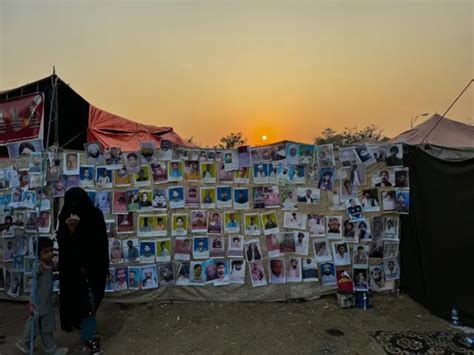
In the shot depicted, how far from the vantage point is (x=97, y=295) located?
367 centimetres

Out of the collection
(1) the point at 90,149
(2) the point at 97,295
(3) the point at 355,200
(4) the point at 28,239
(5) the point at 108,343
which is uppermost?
(1) the point at 90,149

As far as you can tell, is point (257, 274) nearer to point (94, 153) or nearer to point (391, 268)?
point (391, 268)

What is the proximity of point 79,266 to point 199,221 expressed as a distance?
161cm

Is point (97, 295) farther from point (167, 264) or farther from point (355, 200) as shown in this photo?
point (355, 200)

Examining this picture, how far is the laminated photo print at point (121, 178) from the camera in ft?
15.8

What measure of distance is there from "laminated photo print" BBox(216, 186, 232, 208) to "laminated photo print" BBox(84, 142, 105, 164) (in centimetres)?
158

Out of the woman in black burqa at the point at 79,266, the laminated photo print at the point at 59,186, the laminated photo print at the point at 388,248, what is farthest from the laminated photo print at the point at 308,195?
the laminated photo print at the point at 59,186

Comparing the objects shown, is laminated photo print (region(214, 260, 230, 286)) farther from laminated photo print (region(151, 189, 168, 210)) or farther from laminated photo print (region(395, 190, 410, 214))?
laminated photo print (region(395, 190, 410, 214))

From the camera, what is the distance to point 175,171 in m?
4.82

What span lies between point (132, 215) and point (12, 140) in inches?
72.9

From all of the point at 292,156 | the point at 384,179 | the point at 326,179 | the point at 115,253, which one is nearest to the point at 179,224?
the point at 115,253

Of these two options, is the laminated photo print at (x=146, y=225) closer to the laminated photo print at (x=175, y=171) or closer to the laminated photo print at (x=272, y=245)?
the laminated photo print at (x=175, y=171)

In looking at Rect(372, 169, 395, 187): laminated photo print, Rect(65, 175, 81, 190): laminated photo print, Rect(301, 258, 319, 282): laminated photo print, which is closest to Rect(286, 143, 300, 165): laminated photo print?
Rect(372, 169, 395, 187): laminated photo print

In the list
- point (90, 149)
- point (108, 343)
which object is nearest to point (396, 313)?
point (108, 343)
